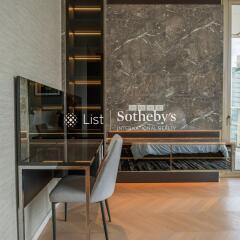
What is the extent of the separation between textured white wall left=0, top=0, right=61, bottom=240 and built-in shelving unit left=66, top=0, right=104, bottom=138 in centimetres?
120

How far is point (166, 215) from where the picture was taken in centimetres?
279

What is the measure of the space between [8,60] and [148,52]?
9.34ft

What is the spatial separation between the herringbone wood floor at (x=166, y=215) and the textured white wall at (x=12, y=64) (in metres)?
0.58

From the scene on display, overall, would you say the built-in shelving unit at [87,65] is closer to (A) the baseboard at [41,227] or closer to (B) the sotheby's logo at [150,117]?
(B) the sotheby's logo at [150,117]

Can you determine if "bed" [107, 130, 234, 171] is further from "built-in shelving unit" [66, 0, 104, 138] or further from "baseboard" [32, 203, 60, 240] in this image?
"baseboard" [32, 203, 60, 240]

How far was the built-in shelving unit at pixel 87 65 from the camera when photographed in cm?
377

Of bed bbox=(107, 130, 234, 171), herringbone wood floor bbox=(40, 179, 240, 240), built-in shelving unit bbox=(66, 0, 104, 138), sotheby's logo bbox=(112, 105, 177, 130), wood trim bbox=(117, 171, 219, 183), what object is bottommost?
herringbone wood floor bbox=(40, 179, 240, 240)

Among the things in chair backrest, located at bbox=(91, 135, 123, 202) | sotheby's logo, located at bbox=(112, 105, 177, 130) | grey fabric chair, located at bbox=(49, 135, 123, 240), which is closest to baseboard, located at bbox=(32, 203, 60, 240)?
grey fabric chair, located at bbox=(49, 135, 123, 240)

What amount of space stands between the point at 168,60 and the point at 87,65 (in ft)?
4.30

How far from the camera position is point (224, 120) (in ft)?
14.2

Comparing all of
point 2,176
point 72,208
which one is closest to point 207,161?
point 72,208

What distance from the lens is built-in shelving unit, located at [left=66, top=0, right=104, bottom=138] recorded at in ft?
12.4

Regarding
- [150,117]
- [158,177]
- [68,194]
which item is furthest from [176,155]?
[68,194]

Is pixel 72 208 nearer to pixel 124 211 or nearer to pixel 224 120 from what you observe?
pixel 124 211
